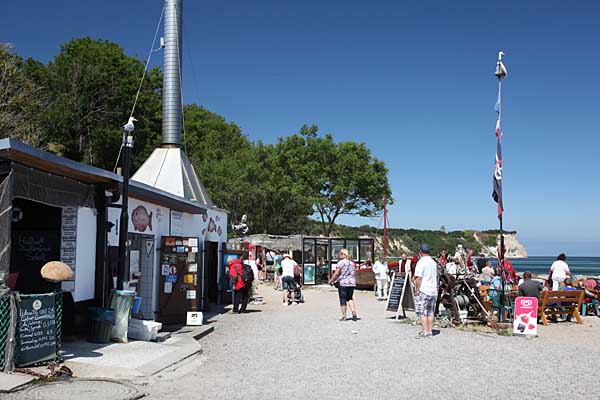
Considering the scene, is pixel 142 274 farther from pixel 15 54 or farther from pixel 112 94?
pixel 112 94

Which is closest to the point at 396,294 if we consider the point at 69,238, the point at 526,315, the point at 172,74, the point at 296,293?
the point at 526,315

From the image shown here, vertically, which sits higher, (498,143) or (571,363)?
(498,143)

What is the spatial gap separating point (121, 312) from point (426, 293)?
19.3 ft

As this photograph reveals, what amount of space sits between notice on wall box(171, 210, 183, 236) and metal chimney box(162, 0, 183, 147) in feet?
16.6

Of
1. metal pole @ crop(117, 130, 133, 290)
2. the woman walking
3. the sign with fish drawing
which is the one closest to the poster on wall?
the woman walking

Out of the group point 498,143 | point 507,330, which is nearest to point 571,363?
point 507,330

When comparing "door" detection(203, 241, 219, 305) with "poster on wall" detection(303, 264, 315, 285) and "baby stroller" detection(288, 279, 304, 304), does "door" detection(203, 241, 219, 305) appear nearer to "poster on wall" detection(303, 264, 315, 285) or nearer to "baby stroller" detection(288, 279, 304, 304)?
"baby stroller" detection(288, 279, 304, 304)

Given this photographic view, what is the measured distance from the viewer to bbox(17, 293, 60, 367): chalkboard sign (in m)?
7.91

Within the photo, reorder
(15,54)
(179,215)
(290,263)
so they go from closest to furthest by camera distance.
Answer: (179,215) < (290,263) < (15,54)

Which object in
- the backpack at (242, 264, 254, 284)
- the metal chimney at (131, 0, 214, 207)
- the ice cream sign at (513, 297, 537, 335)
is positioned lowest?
A: the ice cream sign at (513, 297, 537, 335)

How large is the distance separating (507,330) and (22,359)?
9.74 m

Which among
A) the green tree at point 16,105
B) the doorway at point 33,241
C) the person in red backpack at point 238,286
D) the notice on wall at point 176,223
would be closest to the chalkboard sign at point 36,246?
the doorway at point 33,241

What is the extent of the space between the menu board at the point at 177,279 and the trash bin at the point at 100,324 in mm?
3658

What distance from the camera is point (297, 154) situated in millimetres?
42469
